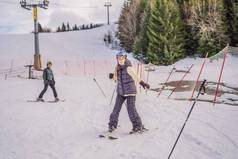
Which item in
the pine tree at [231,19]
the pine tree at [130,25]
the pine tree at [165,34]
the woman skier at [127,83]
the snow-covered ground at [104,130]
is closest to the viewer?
the snow-covered ground at [104,130]

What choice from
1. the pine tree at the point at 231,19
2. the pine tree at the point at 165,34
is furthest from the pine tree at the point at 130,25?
the pine tree at the point at 231,19

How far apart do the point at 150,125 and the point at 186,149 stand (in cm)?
216

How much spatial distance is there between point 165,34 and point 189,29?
3.73 m

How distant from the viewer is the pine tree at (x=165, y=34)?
38438mm

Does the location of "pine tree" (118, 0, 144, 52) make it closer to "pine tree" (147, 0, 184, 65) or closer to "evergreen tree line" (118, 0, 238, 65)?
"evergreen tree line" (118, 0, 238, 65)

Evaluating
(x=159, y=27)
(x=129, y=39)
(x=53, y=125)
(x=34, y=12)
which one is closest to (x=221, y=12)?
(x=159, y=27)

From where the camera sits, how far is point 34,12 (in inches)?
1344

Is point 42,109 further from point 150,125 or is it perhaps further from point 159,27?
point 159,27

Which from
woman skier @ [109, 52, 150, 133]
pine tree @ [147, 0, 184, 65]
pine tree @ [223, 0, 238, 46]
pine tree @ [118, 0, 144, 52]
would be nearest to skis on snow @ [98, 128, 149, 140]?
woman skier @ [109, 52, 150, 133]

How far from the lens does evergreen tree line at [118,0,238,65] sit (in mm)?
37312

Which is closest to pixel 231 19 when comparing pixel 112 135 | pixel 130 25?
pixel 130 25

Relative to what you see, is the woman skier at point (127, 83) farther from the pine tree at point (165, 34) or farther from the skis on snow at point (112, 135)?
the pine tree at point (165, 34)

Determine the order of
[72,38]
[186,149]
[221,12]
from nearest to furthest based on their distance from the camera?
[186,149] < [221,12] < [72,38]

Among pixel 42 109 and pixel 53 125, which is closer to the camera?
pixel 53 125
